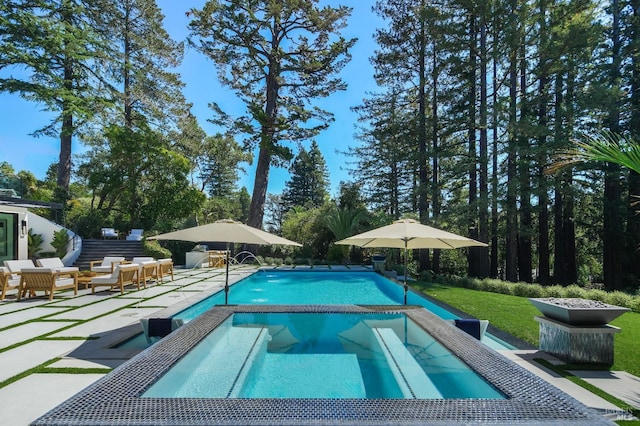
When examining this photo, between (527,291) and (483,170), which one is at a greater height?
(483,170)

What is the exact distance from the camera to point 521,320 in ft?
18.7

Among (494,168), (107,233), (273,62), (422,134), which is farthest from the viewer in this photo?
(273,62)

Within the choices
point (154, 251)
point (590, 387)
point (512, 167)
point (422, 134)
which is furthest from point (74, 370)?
point (422, 134)

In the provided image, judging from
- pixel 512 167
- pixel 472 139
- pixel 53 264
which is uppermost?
pixel 472 139

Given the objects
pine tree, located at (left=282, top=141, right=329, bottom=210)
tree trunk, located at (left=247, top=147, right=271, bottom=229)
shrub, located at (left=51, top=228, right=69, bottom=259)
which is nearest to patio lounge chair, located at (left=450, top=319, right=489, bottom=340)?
tree trunk, located at (left=247, top=147, right=271, bottom=229)

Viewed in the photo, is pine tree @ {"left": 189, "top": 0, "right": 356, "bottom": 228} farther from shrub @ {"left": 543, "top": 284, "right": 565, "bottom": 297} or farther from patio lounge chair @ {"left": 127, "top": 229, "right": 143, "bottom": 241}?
shrub @ {"left": 543, "top": 284, "right": 565, "bottom": 297}

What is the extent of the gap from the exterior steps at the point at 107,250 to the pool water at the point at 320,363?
12077 mm

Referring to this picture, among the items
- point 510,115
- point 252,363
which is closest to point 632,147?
point 252,363

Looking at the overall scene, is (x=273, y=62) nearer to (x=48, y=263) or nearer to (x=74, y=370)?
(x=48, y=263)

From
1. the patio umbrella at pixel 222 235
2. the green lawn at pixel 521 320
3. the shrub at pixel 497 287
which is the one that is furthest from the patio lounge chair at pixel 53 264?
the shrub at pixel 497 287

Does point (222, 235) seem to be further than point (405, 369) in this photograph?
Yes

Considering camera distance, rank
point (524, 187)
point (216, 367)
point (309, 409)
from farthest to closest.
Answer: point (524, 187) → point (216, 367) → point (309, 409)

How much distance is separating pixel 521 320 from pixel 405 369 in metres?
3.18

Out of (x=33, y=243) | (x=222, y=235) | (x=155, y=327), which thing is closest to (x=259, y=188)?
(x=33, y=243)
